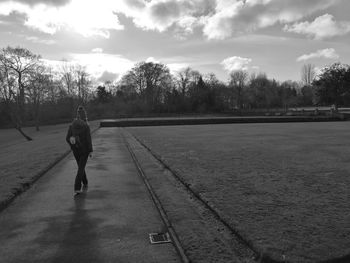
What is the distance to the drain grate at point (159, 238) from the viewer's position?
4.60 m

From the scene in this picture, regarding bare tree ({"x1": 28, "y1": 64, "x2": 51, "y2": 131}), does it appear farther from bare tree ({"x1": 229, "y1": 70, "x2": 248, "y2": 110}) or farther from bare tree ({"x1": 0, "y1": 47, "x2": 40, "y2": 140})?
bare tree ({"x1": 229, "y1": 70, "x2": 248, "y2": 110})

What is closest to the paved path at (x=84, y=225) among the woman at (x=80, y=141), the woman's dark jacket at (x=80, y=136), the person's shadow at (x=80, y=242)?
the person's shadow at (x=80, y=242)

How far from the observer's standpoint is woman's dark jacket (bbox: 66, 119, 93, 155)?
7465 millimetres

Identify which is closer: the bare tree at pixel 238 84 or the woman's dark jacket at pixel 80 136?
the woman's dark jacket at pixel 80 136

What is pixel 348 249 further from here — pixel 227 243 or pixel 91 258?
pixel 91 258

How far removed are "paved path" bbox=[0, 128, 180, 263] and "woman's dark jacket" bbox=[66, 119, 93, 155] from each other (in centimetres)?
100

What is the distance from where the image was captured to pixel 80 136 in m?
7.50

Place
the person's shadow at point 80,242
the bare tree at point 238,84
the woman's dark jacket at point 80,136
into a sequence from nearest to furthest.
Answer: the person's shadow at point 80,242 < the woman's dark jacket at point 80,136 < the bare tree at point 238,84

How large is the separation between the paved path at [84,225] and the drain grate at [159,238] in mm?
85

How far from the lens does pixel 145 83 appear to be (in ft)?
314

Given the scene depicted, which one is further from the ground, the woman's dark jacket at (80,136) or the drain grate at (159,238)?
the woman's dark jacket at (80,136)

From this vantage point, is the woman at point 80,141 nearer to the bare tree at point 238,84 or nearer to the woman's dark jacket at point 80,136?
the woman's dark jacket at point 80,136

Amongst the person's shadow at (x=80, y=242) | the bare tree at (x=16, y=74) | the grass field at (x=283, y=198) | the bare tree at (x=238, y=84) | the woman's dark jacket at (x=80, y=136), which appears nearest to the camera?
the person's shadow at (x=80, y=242)

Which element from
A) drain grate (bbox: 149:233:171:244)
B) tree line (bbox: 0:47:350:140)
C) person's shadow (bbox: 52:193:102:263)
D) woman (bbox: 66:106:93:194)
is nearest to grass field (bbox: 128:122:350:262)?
drain grate (bbox: 149:233:171:244)
